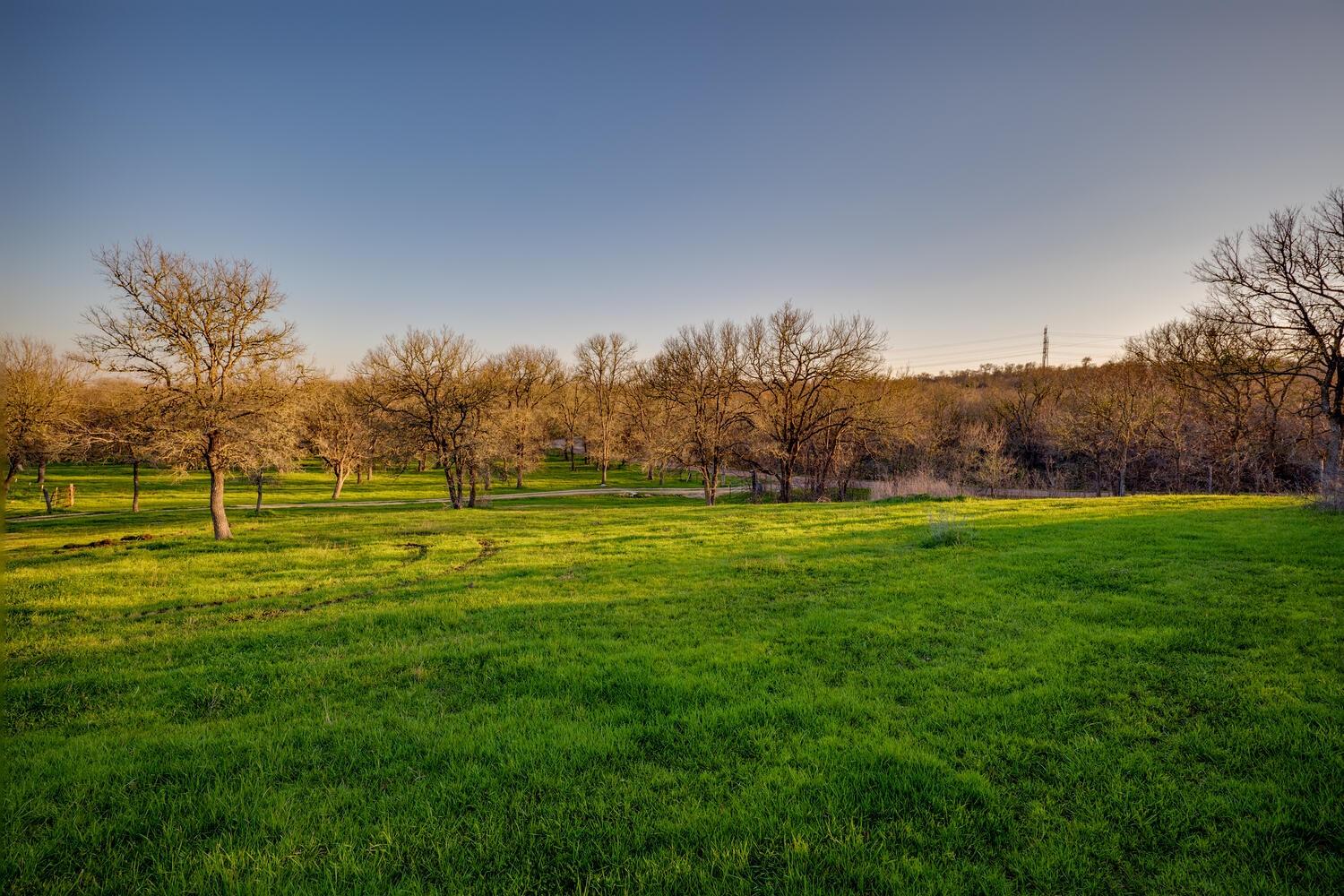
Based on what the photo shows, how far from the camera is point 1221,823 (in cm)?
458

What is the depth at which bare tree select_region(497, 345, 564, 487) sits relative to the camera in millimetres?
51750

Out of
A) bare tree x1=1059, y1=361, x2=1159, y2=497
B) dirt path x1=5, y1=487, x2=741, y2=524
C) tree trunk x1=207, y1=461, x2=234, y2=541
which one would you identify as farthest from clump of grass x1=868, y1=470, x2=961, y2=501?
tree trunk x1=207, y1=461, x2=234, y2=541

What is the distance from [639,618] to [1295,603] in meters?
10.3

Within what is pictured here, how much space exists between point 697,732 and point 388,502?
4186 cm

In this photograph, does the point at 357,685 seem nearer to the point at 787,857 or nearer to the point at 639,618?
the point at 639,618

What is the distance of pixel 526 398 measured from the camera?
6625 centimetres

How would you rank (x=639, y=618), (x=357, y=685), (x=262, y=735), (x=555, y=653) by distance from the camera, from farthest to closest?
(x=639, y=618) → (x=555, y=653) → (x=357, y=685) → (x=262, y=735)

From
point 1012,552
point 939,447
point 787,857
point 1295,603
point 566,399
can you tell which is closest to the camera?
point 787,857

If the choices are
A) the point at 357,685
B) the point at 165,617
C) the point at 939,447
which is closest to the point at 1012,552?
the point at 357,685

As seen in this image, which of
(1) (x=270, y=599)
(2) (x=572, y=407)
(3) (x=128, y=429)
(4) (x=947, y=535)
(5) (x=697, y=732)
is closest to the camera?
(5) (x=697, y=732)

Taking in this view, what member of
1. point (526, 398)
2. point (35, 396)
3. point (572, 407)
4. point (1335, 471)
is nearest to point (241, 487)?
point (35, 396)

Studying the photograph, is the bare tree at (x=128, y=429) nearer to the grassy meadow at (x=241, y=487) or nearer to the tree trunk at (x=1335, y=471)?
the grassy meadow at (x=241, y=487)

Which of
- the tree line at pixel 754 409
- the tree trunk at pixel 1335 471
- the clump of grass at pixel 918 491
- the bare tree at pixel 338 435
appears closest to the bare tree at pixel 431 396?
the tree line at pixel 754 409

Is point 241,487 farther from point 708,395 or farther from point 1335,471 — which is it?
point 1335,471
